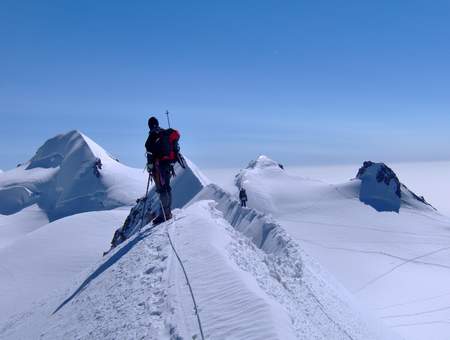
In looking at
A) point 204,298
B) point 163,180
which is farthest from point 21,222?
point 204,298

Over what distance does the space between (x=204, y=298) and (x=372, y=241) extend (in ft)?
161

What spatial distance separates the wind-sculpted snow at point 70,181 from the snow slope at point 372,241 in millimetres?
37946

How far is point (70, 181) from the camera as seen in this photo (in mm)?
115625

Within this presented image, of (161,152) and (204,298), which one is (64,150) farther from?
(204,298)

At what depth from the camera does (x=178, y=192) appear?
193 feet

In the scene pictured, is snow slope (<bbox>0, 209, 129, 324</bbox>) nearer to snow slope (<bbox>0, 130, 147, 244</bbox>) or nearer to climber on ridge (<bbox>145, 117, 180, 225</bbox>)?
climber on ridge (<bbox>145, 117, 180, 225</bbox>)

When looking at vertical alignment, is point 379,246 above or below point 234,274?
below

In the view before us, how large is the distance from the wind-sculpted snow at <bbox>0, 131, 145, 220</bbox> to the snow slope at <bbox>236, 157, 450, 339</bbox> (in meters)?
37.9

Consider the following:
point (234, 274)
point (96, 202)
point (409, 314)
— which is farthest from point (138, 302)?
point (96, 202)

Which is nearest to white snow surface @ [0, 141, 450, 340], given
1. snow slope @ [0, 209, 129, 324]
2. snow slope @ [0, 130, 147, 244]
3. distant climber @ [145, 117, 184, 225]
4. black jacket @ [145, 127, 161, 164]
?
snow slope @ [0, 209, 129, 324]

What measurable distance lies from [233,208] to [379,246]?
36027mm

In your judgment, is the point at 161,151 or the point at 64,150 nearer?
the point at 161,151

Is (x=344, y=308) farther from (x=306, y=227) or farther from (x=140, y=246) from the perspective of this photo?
(x=306, y=227)

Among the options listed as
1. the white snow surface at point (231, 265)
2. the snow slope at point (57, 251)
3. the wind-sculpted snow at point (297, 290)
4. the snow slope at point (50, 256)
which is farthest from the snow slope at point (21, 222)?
the wind-sculpted snow at point (297, 290)
